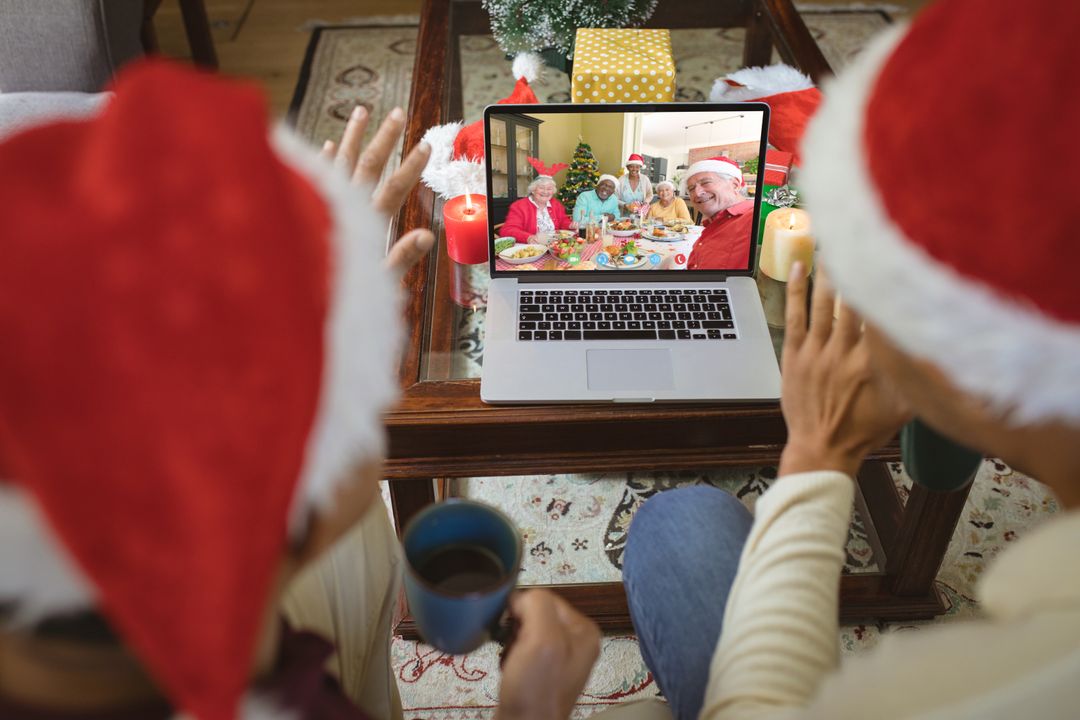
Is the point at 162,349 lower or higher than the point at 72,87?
higher

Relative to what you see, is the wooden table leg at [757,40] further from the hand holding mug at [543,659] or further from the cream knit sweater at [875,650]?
the hand holding mug at [543,659]

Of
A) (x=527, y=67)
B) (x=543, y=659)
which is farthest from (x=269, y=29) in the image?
(x=543, y=659)

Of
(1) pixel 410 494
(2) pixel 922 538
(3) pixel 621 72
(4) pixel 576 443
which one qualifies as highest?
(3) pixel 621 72

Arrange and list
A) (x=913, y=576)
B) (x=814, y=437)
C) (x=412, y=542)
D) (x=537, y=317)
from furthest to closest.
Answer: (x=913, y=576), (x=537, y=317), (x=814, y=437), (x=412, y=542)

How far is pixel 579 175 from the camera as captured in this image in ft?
3.57

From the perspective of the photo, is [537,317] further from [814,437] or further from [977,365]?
[977,365]

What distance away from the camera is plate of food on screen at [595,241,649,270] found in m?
1.14

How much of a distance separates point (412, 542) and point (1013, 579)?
0.43 meters

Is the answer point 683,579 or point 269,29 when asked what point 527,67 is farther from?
point 269,29

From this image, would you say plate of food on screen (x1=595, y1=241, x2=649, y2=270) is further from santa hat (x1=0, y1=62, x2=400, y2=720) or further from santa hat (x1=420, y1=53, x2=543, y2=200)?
santa hat (x1=0, y1=62, x2=400, y2=720)

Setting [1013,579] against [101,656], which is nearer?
[101,656]

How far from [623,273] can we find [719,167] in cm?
19

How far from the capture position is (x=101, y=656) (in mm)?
434

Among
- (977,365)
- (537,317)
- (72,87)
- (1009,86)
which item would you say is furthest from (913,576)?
(72,87)
